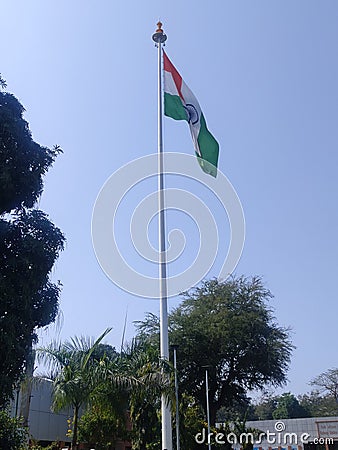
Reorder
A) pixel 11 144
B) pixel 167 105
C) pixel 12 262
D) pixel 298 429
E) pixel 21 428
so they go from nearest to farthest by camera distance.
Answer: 1. pixel 12 262
2. pixel 11 144
3. pixel 21 428
4. pixel 167 105
5. pixel 298 429

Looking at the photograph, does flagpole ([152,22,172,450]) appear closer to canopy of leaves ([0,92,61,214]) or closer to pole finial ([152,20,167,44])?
pole finial ([152,20,167,44])

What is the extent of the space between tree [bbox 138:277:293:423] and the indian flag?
17322 mm

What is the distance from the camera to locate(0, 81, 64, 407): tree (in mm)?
11219

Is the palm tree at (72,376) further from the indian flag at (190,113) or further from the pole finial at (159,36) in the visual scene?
the pole finial at (159,36)

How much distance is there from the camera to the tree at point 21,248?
36.8ft

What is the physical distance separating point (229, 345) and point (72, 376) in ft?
67.1

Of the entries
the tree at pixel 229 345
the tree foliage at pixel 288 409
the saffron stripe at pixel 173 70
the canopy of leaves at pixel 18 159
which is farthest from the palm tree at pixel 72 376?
the tree foliage at pixel 288 409

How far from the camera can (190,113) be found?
62.7 ft

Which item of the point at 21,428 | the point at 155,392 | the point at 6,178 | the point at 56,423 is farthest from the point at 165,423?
the point at 56,423

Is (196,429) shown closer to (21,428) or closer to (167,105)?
(21,428)

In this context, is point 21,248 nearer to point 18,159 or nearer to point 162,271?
point 18,159

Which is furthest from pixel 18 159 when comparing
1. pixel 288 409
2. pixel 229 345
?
pixel 288 409

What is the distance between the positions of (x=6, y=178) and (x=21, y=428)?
7.64 metres

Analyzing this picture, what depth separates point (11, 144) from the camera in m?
12.5
